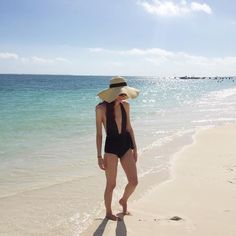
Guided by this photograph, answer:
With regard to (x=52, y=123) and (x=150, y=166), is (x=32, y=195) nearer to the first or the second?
(x=150, y=166)

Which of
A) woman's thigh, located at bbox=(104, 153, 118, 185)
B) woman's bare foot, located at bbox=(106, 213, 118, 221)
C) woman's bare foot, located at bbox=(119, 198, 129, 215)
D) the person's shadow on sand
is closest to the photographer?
the person's shadow on sand

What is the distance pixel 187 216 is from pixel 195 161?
13.1 ft

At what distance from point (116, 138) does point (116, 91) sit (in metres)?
0.63

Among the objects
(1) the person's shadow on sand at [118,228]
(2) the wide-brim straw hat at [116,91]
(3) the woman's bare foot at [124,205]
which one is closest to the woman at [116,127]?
(2) the wide-brim straw hat at [116,91]

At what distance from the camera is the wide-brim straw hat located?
5142mm

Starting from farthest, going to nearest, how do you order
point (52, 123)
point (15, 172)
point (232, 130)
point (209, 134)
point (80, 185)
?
point (52, 123) < point (232, 130) < point (209, 134) < point (15, 172) < point (80, 185)

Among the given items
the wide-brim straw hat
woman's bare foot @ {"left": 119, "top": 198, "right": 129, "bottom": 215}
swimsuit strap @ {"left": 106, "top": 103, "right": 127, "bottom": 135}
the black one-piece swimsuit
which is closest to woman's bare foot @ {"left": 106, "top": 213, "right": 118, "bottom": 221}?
woman's bare foot @ {"left": 119, "top": 198, "right": 129, "bottom": 215}

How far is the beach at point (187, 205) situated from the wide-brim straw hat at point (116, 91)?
1.72 meters

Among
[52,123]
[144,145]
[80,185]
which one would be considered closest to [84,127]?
[52,123]

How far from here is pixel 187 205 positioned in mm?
6133

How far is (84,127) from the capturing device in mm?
16531

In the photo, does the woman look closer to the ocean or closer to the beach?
the beach

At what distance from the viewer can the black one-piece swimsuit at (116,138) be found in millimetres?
5289

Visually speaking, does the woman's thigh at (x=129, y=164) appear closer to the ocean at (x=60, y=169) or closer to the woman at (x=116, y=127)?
the woman at (x=116, y=127)
